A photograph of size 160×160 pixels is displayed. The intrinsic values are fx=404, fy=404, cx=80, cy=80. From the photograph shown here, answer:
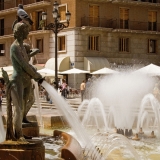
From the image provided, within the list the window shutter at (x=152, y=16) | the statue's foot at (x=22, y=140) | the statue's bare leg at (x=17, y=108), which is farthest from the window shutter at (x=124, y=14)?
the statue's foot at (x=22, y=140)

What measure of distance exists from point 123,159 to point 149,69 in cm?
1490

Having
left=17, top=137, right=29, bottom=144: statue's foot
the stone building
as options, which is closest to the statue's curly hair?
left=17, top=137, right=29, bottom=144: statue's foot

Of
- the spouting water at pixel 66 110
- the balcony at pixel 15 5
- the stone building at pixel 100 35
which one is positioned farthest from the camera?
the balcony at pixel 15 5

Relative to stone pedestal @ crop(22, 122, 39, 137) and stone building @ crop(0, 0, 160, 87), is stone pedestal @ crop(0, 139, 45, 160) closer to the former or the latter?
stone pedestal @ crop(22, 122, 39, 137)

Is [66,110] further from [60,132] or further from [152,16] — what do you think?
[152,16]

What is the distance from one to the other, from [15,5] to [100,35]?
9.02 metres

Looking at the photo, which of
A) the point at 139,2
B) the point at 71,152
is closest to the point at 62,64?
the point at 139,2

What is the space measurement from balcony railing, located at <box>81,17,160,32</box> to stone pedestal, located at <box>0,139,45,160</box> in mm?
26214

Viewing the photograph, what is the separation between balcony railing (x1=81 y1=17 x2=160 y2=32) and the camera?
103 ft

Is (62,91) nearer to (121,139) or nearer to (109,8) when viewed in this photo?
(109,8)

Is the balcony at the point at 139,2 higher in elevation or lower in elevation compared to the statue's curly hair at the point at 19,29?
higher

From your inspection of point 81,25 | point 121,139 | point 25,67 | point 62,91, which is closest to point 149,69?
point 62,91

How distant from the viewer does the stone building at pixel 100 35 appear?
30562 mm

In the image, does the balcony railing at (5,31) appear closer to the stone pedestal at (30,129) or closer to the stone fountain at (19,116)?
the stone pedestal at (30,129)
